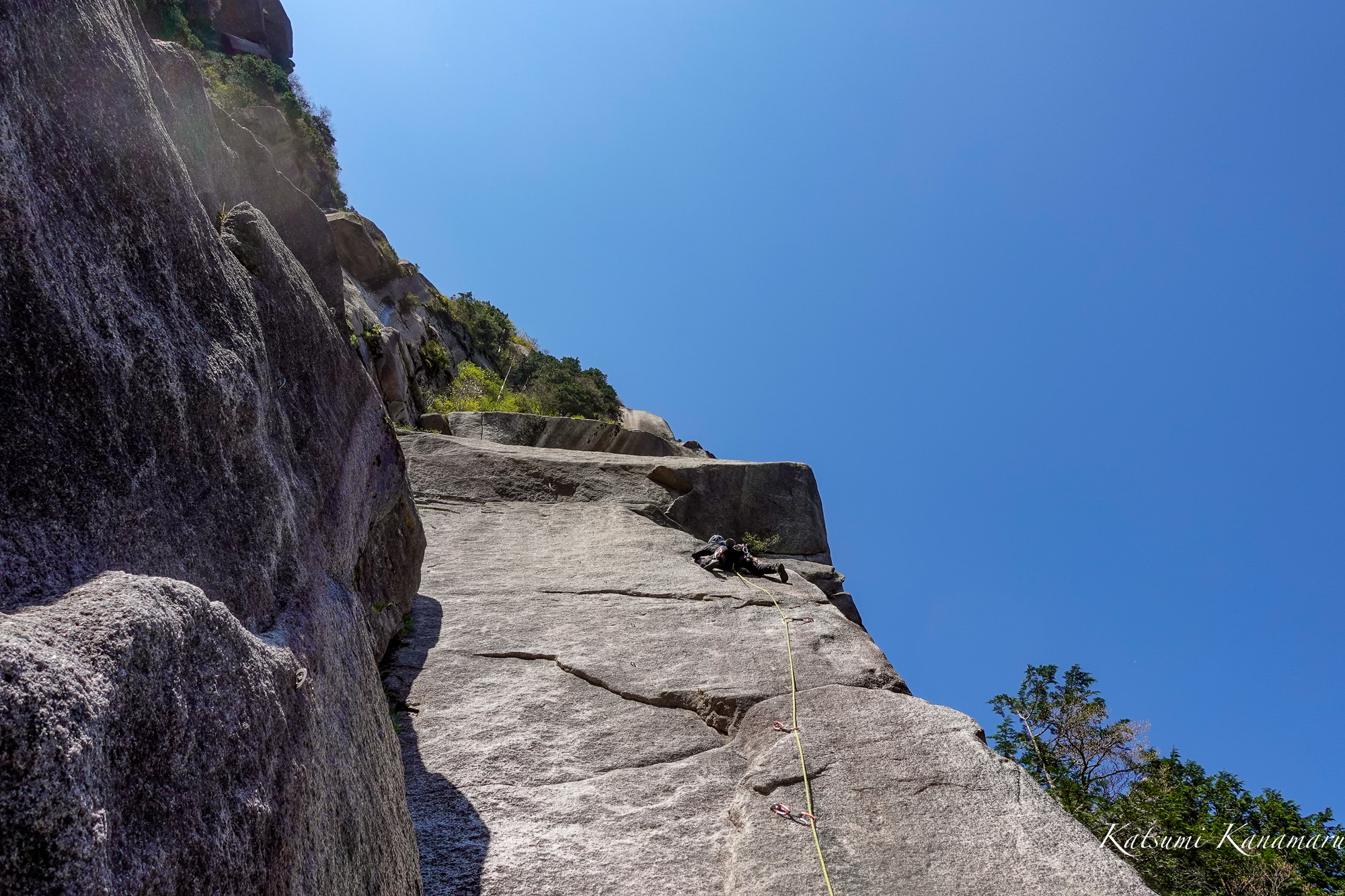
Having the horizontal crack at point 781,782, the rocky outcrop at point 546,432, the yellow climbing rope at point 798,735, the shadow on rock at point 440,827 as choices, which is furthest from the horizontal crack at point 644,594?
the rocky outcrop at point 546,432

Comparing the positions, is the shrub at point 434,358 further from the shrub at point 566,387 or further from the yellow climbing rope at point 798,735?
the yellow climbing rope at point 798,735

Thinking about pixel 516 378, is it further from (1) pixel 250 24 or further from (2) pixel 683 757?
(2) pixel 683 757

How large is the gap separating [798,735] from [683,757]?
818mm

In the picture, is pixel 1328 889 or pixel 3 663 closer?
pixel 3 663

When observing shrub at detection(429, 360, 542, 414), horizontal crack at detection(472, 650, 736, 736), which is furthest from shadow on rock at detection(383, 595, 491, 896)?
shrub at detection(429, 360, 542, 414)

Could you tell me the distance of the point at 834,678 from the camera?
6.12 m

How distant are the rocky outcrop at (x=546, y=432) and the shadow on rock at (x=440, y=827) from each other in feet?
36.8

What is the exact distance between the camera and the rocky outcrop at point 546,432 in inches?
655

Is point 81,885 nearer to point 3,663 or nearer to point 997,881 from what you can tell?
point 3,663

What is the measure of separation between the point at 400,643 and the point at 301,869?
431 centimetres

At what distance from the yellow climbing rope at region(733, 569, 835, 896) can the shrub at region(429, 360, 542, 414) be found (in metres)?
18.4

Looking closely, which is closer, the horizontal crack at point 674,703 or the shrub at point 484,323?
the horizontal crack at point 674,703

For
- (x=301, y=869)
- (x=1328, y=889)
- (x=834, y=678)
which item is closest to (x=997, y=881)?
(x=834, y=678)

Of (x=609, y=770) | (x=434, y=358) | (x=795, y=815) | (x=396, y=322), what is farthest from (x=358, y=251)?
(x=795, y=815)
